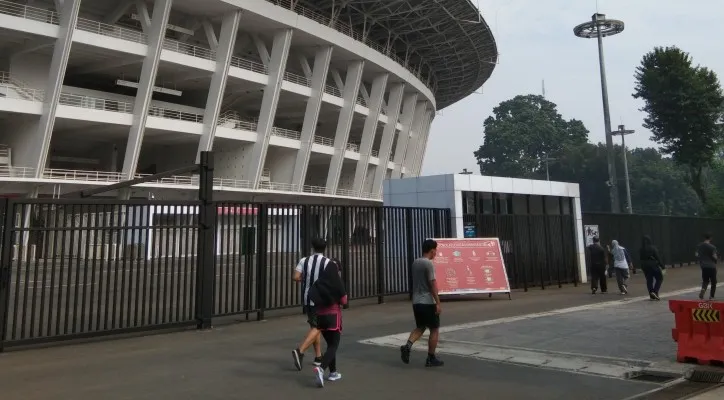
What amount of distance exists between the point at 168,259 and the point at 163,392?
12.4 feet

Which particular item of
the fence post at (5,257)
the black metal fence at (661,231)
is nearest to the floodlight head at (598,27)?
the black metal fence at (661,231)

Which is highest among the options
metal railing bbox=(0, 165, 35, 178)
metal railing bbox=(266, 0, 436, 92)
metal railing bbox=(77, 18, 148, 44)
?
metal railing bbox=(266, 0, 436, 92)

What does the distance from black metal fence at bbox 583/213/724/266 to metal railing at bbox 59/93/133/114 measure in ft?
85.4

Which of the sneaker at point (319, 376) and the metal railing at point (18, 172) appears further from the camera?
the metal railing at point (18, 172)

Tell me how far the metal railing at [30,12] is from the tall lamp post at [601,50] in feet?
112

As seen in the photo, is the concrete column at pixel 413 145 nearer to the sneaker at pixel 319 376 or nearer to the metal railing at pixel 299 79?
the metal railing at pixel 299 79

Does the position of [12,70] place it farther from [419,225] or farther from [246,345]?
[246,345]

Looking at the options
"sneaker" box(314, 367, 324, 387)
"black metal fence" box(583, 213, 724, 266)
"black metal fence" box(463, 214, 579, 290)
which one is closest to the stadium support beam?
"black metal fence" box(583, 213, 724, 266)

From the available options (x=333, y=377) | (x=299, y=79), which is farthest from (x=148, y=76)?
(x=333, y=377)

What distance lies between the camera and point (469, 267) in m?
13.7

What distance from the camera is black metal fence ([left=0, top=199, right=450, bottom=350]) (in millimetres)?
7754

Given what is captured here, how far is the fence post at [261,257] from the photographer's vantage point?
34.4 feet

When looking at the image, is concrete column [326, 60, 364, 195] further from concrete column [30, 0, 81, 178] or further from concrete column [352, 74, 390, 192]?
concrete column [30, 0, 81, 178]

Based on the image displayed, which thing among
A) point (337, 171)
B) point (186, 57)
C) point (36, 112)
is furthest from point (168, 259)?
point (337, 171)
